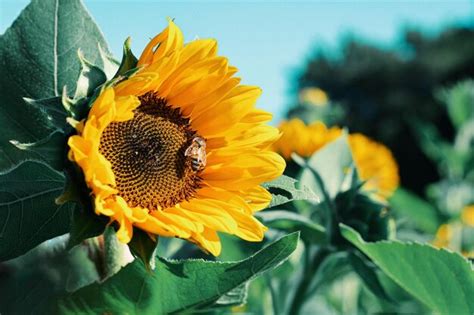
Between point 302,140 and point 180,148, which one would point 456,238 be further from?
point 180,148

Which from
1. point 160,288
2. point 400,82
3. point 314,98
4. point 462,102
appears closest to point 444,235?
point 462,102

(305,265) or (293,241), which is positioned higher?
(293,241)

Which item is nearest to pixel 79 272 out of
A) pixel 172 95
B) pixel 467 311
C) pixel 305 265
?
pixel 172 95

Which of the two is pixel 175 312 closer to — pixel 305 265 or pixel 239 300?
pixel 239 300

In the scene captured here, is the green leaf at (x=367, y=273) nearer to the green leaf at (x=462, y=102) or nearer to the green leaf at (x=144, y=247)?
the green leaf at (x=144, y=247)

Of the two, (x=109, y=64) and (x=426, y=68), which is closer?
(x=109, y=64)

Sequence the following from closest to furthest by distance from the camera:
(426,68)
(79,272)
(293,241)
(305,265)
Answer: (293,241) < (79,272) < (305,265) < (426,68)

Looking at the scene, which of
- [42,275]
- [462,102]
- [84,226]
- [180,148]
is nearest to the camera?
[84,226]

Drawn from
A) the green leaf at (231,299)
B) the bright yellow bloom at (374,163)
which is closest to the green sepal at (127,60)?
the green leaf at (231,299)
